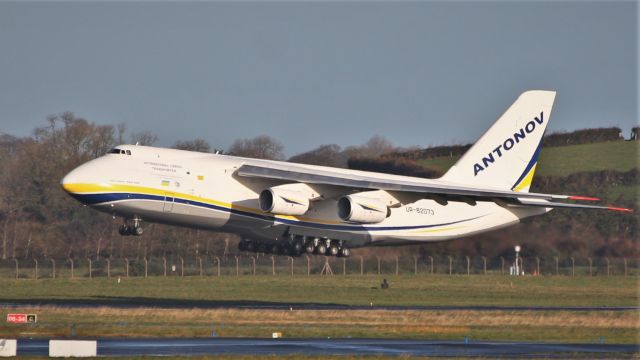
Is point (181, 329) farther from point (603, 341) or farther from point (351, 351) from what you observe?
point (603, 341)

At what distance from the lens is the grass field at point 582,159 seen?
67000 millimetres

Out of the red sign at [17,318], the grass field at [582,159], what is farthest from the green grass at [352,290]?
the grass field at [582,159]

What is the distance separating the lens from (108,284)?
52.3 meters

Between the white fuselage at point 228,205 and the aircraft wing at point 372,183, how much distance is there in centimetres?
49

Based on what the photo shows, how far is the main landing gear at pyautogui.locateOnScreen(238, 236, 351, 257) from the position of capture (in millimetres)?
43469

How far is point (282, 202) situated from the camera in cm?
4169

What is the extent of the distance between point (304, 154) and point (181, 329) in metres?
54.3

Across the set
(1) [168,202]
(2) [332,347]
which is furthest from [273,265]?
(2) [332,347]

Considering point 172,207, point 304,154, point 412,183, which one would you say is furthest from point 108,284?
point 304,154

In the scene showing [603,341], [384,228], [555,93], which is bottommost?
[603,341]

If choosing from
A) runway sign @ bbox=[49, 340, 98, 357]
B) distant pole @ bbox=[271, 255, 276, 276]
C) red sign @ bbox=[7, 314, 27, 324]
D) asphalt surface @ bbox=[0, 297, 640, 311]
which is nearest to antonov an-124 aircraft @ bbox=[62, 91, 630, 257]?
asphalt surface @ bbox=[0, 297, 640, 311]

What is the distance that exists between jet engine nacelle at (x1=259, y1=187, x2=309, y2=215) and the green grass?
4.36 m

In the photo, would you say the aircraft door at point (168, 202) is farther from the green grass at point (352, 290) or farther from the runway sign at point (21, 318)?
the runway sign at point (21, 318)

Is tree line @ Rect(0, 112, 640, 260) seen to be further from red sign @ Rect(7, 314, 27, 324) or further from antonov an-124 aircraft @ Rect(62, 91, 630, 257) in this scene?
red sign @ Rect(7, 314, 27, 324)
